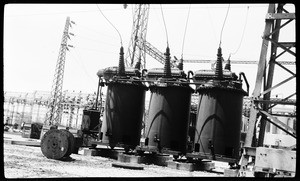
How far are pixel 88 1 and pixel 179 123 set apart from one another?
28.4 ft

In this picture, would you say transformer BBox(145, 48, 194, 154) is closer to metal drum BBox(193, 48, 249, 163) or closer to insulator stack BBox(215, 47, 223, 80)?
metal drum BBox(193, 48, 249, 163)

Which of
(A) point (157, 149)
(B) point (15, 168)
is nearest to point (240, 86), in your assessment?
(A) point (157, 149)

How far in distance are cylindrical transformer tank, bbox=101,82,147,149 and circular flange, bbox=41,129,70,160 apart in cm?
222

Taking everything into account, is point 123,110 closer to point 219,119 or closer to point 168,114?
point 168,114

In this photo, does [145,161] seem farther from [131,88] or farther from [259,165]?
[259,165]

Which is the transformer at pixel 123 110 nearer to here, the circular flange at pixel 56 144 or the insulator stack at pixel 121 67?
the insulator stack at pixel 121 67

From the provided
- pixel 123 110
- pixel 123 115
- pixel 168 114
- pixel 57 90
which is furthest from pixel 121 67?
pixel 57 90

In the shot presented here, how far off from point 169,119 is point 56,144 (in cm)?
437

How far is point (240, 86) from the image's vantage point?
480 inches

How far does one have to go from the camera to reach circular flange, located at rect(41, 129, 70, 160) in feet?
39.0

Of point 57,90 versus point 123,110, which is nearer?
point 123,110

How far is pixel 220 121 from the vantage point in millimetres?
11641

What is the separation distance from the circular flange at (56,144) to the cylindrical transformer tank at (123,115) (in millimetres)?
2215

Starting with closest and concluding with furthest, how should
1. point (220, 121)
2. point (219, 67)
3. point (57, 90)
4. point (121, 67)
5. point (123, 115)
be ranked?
point (220, 121) → point (219, 67) → point (123, 115) → point (121, 67) → point (57, 90)
